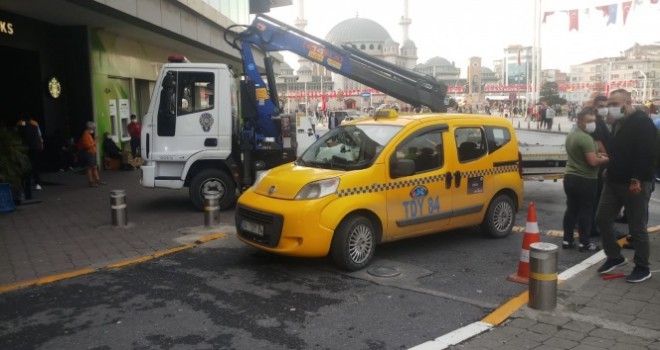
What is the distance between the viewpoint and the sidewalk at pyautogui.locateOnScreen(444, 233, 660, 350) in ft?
13.7

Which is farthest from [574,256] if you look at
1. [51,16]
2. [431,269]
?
[51,16]

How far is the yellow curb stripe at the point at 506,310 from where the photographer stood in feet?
15.3

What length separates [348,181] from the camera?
19.5 ft

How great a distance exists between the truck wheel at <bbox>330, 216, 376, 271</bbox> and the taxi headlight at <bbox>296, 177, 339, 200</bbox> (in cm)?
39

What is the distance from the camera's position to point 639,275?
18.1 ft

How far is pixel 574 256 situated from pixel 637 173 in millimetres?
1668

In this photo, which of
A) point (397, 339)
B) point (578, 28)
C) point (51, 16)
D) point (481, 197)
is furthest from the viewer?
point (578, 28)

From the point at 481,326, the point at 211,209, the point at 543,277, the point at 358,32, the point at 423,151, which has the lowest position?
the point at 481,326

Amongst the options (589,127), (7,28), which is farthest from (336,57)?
(7,28)

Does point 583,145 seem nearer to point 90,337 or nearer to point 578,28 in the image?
point 90,337

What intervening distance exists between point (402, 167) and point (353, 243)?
1.06 metres

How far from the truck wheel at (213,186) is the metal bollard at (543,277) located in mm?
6238

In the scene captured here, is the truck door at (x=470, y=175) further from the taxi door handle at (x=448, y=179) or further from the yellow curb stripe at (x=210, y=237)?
the yellow curb stripe at (x=210, y=237)

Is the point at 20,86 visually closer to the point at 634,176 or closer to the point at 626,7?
the point at 634,176
